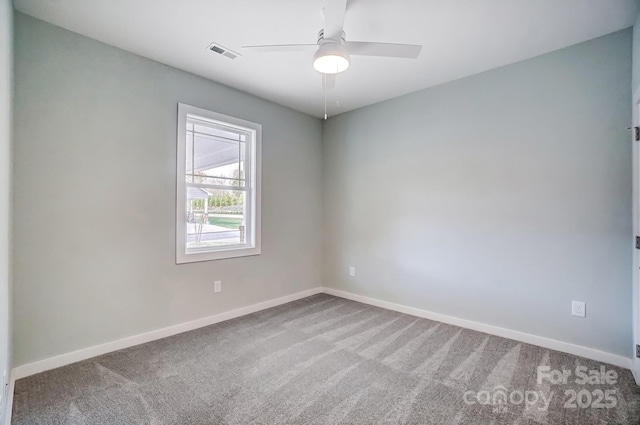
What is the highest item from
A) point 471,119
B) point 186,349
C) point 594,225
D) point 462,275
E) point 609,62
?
point 609,62

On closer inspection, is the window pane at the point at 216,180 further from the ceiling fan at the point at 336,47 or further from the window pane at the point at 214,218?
the ceiling fan at the point at 336,47

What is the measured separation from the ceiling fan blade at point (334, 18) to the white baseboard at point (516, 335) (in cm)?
299

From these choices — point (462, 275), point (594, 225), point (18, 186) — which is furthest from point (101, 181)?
point (594, 225)

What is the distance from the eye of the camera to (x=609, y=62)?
Result: 7.89 feet

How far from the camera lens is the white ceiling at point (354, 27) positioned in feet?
6.83

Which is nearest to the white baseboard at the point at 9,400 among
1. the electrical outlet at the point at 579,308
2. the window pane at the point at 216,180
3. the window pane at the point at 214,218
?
the window pane at the point at 214,218

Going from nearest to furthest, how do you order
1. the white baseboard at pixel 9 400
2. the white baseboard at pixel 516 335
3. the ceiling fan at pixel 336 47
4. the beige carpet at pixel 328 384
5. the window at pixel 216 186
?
the white baseboard at pixel 9 400, the beige carpet at pixel 328 384, the ceiling fan at pixel 336 47, the white baseboard at pixel 516 335, the window at pixel 216 186

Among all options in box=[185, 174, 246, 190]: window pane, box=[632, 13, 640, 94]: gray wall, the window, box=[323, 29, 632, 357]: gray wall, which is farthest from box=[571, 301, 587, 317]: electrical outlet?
box=[185, 174, 246, 190]: window pane

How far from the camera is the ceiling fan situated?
1.87m

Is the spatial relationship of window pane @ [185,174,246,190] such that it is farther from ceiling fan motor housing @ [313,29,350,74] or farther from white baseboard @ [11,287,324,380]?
ceiling fan motor housing @ [313,29,350,74]

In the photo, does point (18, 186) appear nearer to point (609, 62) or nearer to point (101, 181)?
point (101, 181)

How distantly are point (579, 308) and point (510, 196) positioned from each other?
1104 mm

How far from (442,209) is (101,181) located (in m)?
3.36

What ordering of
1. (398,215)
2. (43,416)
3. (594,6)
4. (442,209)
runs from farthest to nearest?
(398,215) < (442,209) < (594,6) < (43,416)
